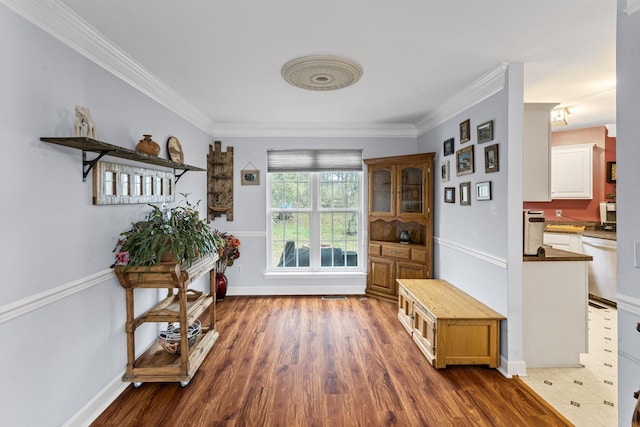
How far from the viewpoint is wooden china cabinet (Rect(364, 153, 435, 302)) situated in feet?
13.0

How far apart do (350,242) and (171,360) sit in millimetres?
2867

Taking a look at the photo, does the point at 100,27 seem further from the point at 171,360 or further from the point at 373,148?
the point at 373,148

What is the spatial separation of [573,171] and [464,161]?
9.90 feet

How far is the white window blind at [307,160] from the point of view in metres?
4.46

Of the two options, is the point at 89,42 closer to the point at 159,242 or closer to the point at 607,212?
the point at 159,242

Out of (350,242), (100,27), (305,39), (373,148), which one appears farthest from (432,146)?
(100,27)

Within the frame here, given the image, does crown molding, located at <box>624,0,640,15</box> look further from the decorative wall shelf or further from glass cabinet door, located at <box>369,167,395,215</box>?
glass cabinet door, located at <box>369,167,395,215</box>

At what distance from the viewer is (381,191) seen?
172 inches

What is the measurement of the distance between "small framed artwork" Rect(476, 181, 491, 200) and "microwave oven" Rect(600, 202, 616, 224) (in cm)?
321

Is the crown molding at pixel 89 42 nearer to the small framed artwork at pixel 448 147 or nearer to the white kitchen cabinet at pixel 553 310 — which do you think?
the small framed artwork at pixel 448 147

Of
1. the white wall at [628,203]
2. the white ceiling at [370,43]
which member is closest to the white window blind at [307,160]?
the white ceiling at [370,43]

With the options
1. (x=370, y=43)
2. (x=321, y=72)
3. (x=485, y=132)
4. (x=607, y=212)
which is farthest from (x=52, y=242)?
(x=607, y=212)

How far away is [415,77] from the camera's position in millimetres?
2754

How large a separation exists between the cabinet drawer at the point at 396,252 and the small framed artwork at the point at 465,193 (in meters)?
1.13
